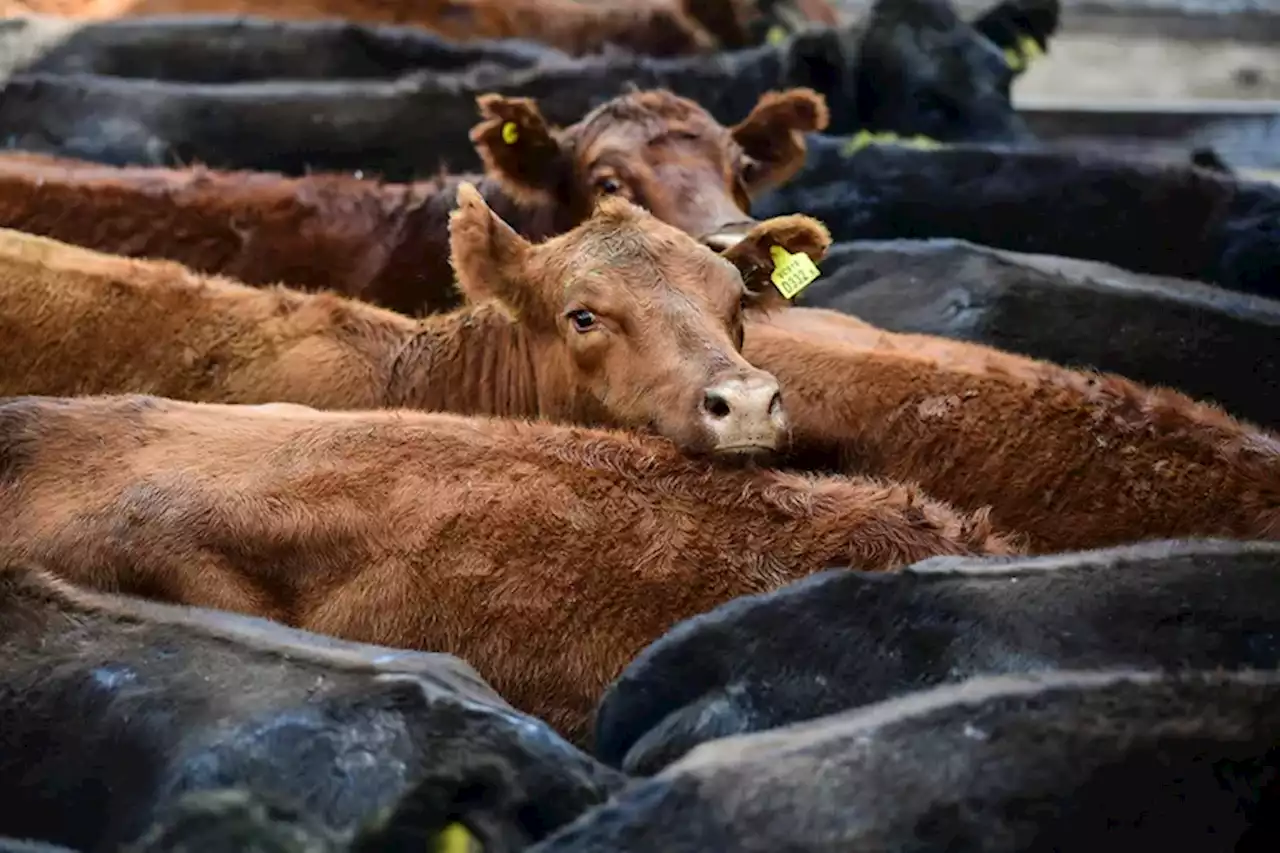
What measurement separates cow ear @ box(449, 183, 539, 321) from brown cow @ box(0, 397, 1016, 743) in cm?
71

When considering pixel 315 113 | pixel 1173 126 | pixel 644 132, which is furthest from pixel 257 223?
pixel 1173 126

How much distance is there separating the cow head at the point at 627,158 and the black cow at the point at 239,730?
6.62 ft

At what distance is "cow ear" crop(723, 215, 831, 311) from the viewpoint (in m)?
2.98

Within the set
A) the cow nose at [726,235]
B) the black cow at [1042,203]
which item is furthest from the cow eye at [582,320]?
the black cow at [1042,203]

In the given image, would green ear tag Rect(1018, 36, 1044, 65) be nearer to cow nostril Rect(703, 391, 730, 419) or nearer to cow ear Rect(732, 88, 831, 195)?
cow ear Rect(732, 88, 831, 195)

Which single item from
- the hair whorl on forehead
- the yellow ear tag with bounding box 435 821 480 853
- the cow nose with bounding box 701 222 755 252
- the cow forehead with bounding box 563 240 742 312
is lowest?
the yellow ear tag with bounding box 435 821 480 853

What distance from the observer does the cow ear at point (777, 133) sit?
4.09 m

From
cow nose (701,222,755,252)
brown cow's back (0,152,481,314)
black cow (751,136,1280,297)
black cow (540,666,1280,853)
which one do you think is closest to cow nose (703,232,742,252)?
cow nose (701,222,755,252)

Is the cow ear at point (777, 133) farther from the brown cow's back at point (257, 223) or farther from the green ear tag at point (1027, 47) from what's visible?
→ the green ear tag at point (1027, 47)

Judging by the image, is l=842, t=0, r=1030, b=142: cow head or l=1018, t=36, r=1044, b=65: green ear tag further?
l=1018, t=36, r=1044, b=65: green ear tag

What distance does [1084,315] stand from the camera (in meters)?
3.46

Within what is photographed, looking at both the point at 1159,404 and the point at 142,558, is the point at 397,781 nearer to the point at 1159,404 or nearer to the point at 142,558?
the point at 142,558

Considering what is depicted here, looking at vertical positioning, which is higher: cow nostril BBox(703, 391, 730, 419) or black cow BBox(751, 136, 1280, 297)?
cow nostril BBox(703, 391, 730, 419)

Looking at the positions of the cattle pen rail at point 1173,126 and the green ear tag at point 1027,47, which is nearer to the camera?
the green ear tag at point 1027,47
